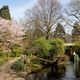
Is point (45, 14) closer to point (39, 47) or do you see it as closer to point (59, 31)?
point (59, 31)

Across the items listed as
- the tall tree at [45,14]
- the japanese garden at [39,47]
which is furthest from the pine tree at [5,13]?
the tall tree at [45,14]

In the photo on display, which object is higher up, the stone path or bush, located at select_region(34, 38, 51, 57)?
bush, located at select_region(34, 38, 51, 57)

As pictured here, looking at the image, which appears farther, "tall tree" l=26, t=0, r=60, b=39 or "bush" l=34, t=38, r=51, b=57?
"tall tree" l=26, t=0, r=60, b=39

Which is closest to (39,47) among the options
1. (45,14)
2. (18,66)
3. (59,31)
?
(18,66)

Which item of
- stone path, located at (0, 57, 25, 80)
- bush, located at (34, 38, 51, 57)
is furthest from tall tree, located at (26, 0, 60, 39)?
stone path, located at (0, 57, 25, 80)

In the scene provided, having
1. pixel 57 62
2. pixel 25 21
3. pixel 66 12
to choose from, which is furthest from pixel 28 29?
pixel 57 62

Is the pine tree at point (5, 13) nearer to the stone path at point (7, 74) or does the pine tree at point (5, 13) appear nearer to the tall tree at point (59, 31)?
the tall tree at point (59, 31)

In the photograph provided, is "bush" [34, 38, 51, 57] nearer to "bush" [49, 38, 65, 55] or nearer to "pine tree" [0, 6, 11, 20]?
"bush" [49, 38, 65, 55]

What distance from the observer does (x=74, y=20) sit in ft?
116

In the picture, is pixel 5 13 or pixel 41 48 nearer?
pixel 41 48

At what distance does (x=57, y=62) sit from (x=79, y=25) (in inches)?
399

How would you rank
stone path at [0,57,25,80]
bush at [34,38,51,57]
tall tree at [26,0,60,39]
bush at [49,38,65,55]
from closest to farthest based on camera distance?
1. stone path at [0,57,25,80]
2. bush at [34,38,51,57]
3. bush at [49,38,65,55]
4. tall tree at [26,0,60,39]

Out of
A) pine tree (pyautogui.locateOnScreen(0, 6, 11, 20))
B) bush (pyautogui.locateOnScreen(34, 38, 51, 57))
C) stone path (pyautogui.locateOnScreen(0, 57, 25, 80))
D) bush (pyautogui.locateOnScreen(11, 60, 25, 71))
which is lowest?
stone path (pyautogui.locateOnScreen(0, 57, 25, 80))

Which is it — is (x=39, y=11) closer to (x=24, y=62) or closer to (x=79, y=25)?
(x=79, y=25)
